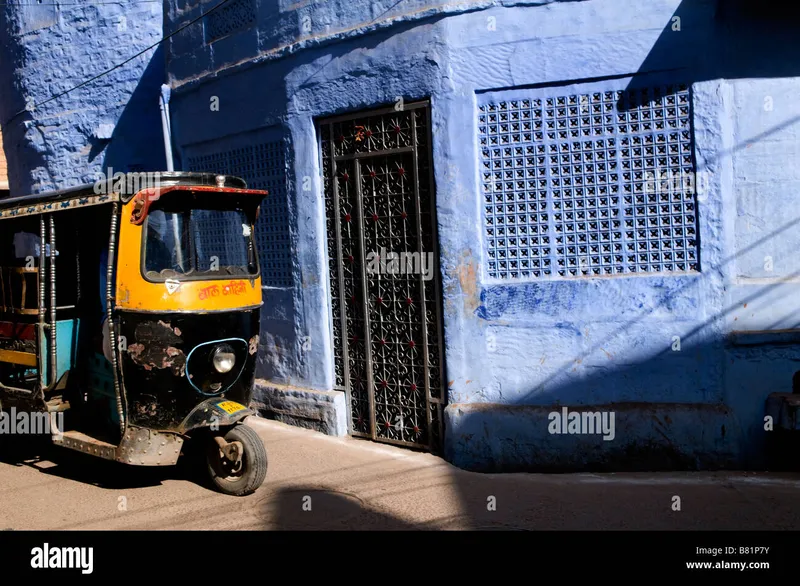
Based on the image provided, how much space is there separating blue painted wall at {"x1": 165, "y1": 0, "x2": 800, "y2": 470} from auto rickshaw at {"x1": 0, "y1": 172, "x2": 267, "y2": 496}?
5.80 feet

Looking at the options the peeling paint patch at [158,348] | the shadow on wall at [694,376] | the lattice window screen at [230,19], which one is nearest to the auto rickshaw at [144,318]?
the peeling paint patch at [158,348]

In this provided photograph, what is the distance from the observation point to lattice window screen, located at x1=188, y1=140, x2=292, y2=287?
24.6ft

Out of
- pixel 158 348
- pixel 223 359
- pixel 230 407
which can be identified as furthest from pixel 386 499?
pixel 158 348

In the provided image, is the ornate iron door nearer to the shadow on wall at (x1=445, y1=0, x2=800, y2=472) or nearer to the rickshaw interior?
the shadow on wall at (x1=445, y1=0, x2=800, y2=472)

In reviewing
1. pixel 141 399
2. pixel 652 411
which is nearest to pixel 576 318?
pixel 652 411

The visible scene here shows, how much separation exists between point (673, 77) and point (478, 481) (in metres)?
3.48

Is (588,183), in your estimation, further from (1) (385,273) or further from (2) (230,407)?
(2) (230,407)

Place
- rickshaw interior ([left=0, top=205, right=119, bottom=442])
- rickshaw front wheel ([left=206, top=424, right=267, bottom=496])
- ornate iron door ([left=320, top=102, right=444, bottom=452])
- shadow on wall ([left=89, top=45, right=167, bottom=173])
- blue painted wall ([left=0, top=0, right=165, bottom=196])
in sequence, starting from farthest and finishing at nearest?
shadow on wall ([left=89, top=45, right=167, bottom=173]) < blue painted wall ([left=0, top=0, right=165, bottom=196]) < ornate iron door ([left=320, top=102, right=444, bottom=452]) < rickshaw interior ([left=0, top=205, right=119, bottom=442]) < rickshaw front wheel ([left=206, top=424, right=267, bottom=496])

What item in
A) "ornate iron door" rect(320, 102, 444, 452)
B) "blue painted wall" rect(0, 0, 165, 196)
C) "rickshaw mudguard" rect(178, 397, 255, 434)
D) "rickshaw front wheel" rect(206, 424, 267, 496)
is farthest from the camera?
"blue painted wall" rect(0, 0, 165, 196)

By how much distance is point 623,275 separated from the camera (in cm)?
608

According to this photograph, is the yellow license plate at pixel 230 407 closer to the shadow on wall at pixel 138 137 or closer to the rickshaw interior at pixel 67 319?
the rickshaw interior at pixel 67 319

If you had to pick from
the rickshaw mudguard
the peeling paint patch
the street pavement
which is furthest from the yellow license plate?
the street pavement

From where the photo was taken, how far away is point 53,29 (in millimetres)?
10141

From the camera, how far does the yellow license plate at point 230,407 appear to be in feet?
17.4
